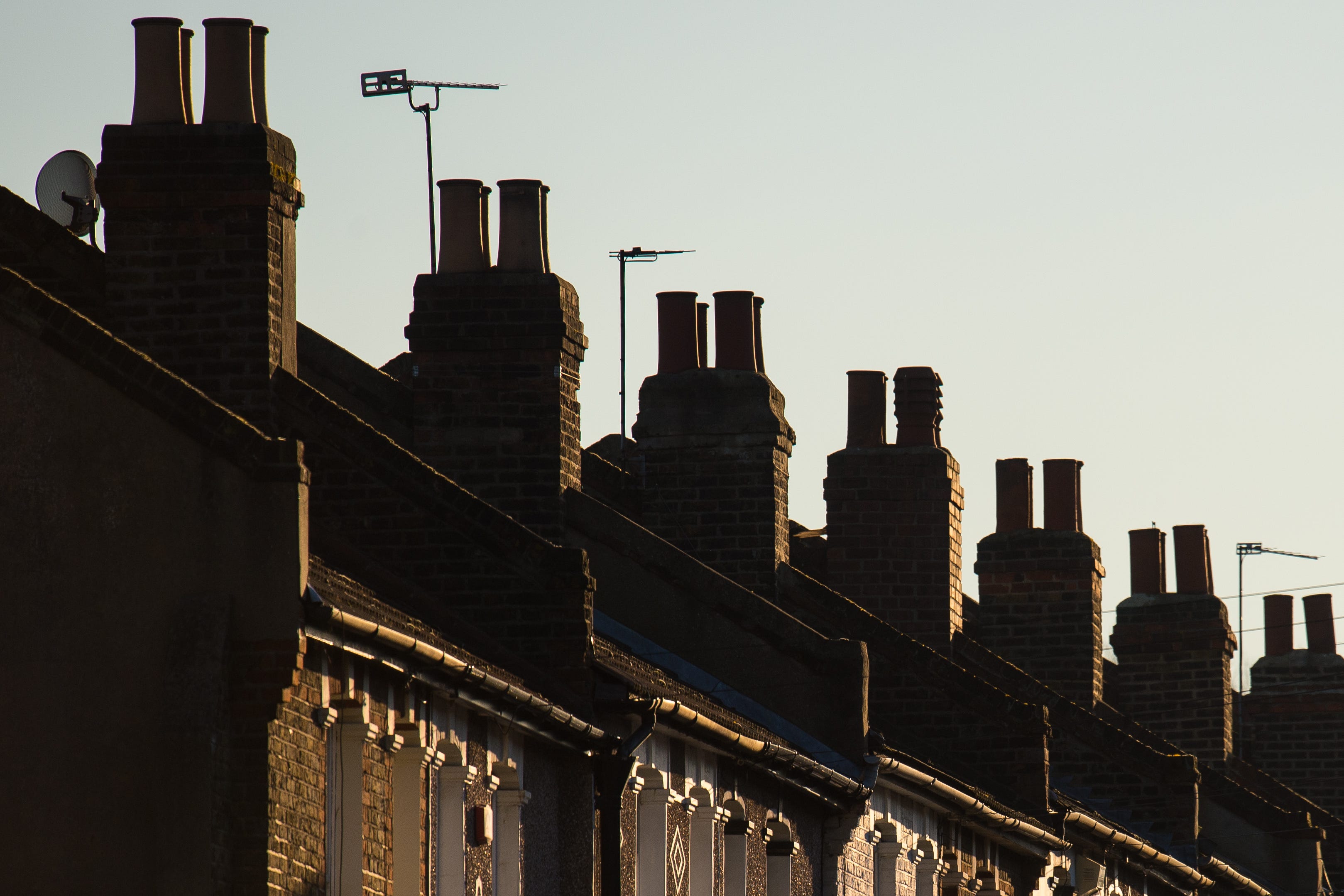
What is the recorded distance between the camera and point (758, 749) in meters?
20.3

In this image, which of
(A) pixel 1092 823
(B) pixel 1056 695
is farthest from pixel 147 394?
(B) pixel 1056 695

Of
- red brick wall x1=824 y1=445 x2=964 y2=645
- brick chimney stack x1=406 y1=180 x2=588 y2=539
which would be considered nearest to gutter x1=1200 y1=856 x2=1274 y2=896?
red brick wall x1=824 y1=445 x2=964 y2=645

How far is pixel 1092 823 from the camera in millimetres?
27047

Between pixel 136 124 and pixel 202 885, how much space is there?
19.8ft

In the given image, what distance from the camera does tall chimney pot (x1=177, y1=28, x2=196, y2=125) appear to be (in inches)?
698

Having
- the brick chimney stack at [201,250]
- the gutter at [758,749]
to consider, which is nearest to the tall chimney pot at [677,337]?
the gutter at [758,749]

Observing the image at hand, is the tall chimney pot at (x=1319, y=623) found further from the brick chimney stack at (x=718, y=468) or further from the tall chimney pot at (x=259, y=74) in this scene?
the tall chimney pot at (x=259, y=74)

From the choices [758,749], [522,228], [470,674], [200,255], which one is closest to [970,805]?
[758,749]

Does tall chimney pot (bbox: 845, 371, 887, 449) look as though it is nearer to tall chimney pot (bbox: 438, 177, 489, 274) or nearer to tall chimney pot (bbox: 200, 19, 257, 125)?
tall chimney pot (bbox: 438, 177, 489, 274)

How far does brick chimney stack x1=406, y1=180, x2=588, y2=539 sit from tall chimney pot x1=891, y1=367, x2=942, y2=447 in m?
8.39

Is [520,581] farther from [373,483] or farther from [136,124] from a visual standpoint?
[136,124]

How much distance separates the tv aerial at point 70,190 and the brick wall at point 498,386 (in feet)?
10.9

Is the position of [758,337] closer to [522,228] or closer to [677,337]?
[677,337]

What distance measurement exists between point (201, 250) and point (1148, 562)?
74.8 feet
